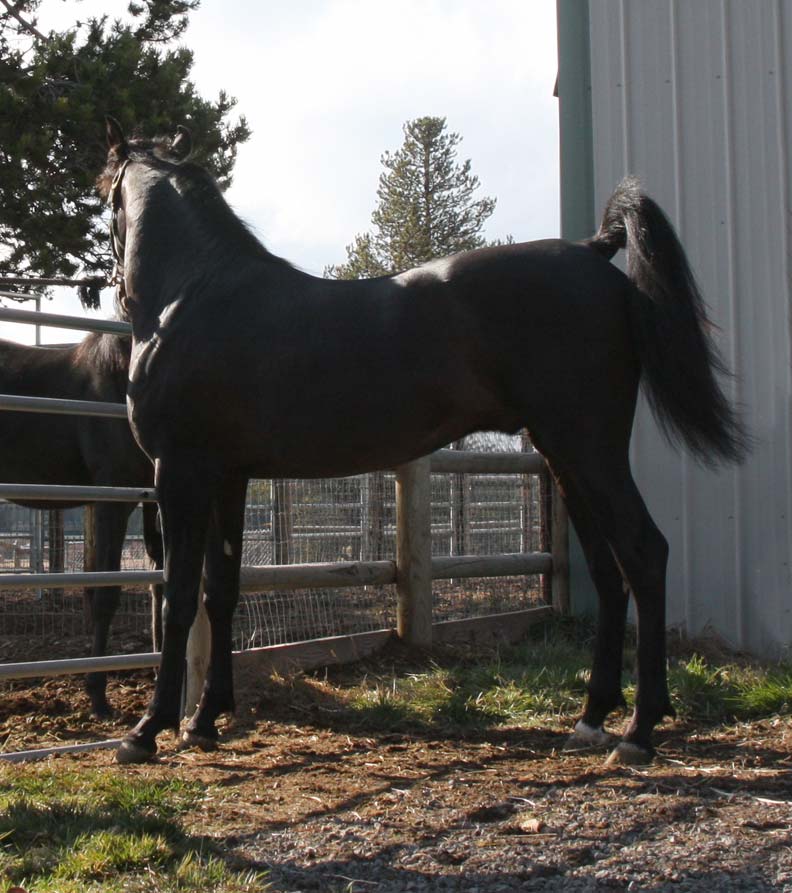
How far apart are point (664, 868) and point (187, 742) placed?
2210 millimetres

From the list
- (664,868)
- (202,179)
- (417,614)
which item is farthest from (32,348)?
(664,868)

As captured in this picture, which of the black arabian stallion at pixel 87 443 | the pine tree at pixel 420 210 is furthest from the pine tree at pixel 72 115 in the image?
the pine tree at pixel 420 210

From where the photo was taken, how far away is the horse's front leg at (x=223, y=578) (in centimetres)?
430

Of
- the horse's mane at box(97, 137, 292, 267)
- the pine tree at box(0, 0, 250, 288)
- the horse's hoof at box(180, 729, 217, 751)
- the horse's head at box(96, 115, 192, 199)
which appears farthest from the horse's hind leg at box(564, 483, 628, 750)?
the pine tree at box(0, 0, 250, 288)

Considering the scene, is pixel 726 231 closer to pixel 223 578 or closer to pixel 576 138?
pixel 576 138

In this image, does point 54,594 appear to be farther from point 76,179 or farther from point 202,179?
point 202,179

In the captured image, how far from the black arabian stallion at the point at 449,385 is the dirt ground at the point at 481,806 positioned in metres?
0.28

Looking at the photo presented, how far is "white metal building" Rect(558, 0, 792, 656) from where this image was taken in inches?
241

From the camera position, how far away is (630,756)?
141 inches

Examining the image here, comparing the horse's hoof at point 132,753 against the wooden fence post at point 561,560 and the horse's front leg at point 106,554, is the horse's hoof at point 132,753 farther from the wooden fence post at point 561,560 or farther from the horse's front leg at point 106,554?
the wooden fence post at point 561,560

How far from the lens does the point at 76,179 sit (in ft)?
29.8

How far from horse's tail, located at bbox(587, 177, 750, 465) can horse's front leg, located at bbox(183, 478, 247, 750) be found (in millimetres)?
1715

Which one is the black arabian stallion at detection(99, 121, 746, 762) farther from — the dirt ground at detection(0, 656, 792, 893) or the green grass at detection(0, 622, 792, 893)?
the green grass at detection(0, 622, 792, 893)

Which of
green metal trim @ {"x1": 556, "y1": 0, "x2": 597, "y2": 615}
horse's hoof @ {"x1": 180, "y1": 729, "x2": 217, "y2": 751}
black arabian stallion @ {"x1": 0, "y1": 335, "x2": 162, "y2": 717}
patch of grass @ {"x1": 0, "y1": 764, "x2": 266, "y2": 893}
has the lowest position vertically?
horse's hoof @ {"x1": 180, "y1": 729, "x2": 217, "y2": 751}
